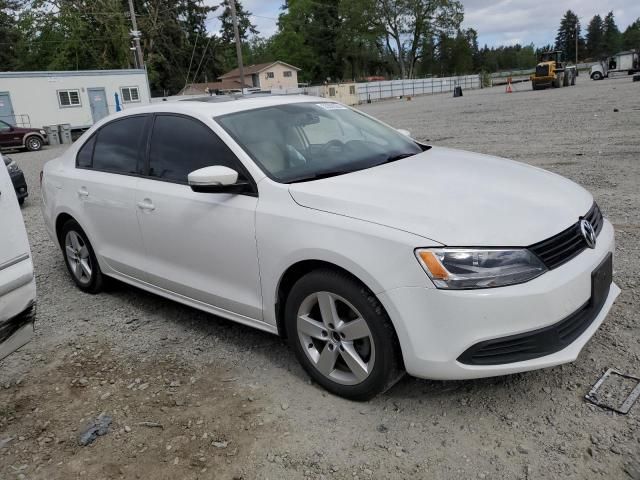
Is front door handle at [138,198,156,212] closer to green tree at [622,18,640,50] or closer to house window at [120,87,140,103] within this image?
house window at [120,87,140,103]

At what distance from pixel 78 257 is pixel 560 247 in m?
4.01

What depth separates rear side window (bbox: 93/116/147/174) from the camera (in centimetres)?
411

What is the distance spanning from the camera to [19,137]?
74.0ft

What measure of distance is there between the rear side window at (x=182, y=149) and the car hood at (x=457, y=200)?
0.68 meters

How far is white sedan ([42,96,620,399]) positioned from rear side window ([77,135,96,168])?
1.16 feet

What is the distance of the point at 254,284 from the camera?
321 centimetres

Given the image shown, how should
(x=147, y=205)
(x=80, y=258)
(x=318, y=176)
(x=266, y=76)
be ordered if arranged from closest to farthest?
(x=318, y=176)
(x=147, y=205)
(x=80, y=258)
(x=266, y=76)

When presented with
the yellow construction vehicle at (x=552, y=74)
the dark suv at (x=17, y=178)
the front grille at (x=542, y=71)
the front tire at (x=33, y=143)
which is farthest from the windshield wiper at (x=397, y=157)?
the front grille at (x=542, y=71)

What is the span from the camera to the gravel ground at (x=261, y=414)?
2.49 metres

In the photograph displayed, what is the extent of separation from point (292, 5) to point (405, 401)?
9453cm

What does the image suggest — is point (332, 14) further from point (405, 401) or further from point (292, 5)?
point (405, 401)

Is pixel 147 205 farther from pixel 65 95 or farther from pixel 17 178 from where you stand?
pixel 65 95

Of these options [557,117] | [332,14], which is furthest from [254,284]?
[332,14]

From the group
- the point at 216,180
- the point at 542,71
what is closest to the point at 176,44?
the point at 542,71
